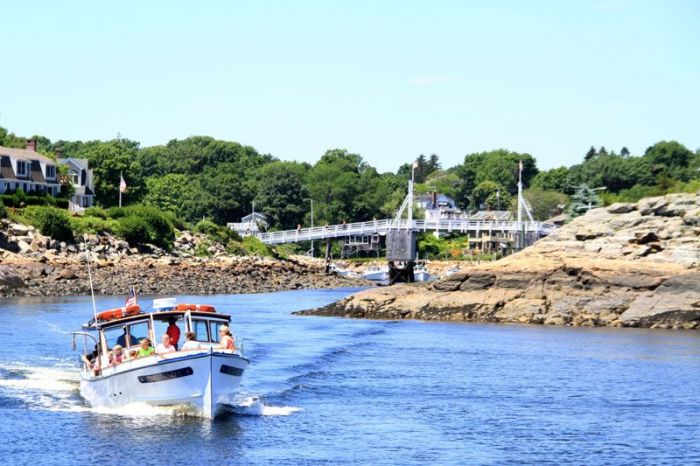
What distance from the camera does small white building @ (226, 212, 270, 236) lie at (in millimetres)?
159375

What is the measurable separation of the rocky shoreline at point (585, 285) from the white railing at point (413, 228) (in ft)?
138

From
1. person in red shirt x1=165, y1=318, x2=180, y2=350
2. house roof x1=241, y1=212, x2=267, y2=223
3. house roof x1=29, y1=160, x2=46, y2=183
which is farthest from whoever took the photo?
house roof x1=241, y1=212, x2=267, y2=223

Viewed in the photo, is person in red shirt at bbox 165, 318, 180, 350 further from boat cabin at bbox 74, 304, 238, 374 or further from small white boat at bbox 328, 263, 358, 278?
small white boat at bbox 328, 263, 358, 278

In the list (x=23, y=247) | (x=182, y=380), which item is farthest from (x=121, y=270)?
(x=182, y=380)

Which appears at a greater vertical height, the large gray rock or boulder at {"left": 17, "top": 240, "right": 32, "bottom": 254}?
boulder at {"left": 17, "top": 240, "right": 32, "bottom": 254}

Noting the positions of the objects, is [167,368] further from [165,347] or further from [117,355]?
[117,355]

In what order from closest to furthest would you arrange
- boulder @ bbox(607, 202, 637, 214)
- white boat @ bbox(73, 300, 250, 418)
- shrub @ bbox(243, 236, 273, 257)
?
white boat @ bbox(73, 300, 250, 418) < boulder @ bbox(607, 202, 637, 214) < shrub @ bbox(243, 236, 273, 257)

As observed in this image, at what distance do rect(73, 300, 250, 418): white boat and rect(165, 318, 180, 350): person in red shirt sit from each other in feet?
0.46

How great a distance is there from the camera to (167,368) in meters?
34.5

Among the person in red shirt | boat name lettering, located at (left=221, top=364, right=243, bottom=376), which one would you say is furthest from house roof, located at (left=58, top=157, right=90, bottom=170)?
boat name lettering, located at (left=221, top=364, right=243, bottom=376)

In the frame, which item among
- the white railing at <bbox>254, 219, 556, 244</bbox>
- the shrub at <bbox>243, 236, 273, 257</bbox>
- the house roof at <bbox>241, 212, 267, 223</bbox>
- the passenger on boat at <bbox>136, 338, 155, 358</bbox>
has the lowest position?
the passenger on boat at <bbox>136, 338, 155, 358</bbox>

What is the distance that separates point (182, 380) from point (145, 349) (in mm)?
1812

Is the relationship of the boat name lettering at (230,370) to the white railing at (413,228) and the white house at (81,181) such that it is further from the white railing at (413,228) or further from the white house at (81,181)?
the white house at (81,181)

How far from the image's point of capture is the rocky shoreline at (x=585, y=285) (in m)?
65.3
